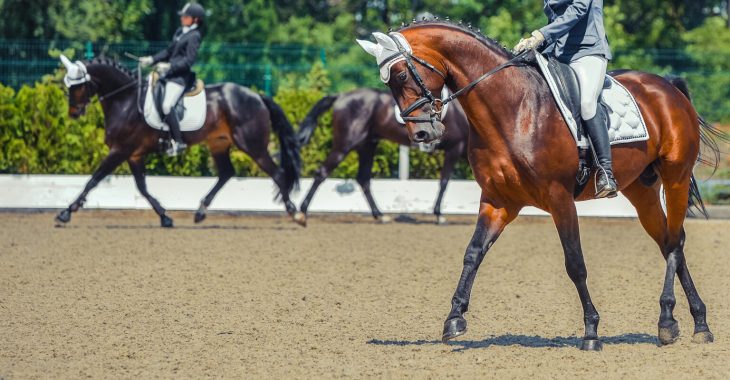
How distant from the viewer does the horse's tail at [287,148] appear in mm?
16172

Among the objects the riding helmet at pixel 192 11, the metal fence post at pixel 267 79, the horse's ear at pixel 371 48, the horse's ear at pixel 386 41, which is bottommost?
the metal fence post at pixel 267 79

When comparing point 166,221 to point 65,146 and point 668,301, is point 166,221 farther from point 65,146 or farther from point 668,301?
point 668,301

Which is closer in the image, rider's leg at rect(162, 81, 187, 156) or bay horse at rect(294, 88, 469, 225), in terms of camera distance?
rider's leg at rect(162, 81, 187, 156)

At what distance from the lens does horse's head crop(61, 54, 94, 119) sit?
15.2 m

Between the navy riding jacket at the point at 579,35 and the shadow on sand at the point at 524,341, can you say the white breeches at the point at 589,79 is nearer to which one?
the navy riding jacket at the point at 579,35

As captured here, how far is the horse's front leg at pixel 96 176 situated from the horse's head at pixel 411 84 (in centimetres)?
874

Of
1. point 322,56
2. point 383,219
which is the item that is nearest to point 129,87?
point 383,219

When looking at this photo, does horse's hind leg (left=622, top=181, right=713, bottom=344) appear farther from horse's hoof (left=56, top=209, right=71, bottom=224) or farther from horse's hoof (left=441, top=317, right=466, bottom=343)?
horse's hoof (left=56, top=209, right=71, bottom=224)

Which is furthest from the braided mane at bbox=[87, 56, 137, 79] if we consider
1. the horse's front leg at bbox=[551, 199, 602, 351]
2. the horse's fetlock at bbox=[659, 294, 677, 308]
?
the horse's fetlock at bbox=[659, 294, 677, 308]

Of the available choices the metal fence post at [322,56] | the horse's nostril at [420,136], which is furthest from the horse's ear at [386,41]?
the metal fence post at [322,56]

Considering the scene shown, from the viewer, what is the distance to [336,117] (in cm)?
1703

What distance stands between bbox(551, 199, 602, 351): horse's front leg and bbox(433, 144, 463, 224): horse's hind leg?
30.5 feet

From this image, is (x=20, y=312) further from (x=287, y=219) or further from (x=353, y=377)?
(x=287, y=219)

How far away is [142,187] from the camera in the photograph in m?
15.9
